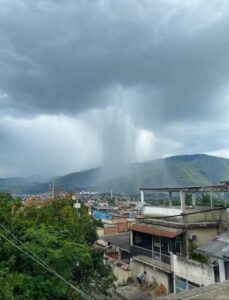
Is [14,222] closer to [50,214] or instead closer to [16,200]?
[16,200]

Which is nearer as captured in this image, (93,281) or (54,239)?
(54,239)

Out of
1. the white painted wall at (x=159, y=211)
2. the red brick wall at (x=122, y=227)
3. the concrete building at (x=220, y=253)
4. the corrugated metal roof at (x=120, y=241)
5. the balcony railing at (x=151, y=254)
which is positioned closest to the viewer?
the concrete building at (x=220, y=253)

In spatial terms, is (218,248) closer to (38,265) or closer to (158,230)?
(158,230)

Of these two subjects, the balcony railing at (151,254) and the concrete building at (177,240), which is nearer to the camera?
the concrete building at (177,240)

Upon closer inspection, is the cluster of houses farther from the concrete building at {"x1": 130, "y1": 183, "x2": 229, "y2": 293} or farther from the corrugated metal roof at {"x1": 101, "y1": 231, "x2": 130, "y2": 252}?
the corrugated metal roof at {"x1": 101, "y1": 231, "x2": 130, "y2": 252}

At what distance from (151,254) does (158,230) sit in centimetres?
288

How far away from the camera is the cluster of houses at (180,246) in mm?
17281

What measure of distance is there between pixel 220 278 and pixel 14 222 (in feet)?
35.6

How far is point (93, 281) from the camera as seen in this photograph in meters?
15.8

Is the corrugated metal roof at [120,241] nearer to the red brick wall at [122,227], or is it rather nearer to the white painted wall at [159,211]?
the white painted wall at [159,211]

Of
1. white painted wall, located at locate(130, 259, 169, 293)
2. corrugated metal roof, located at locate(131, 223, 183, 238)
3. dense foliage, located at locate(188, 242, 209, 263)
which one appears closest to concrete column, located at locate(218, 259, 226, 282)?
dense foliage, located at locate(188, 242, 209, 263)

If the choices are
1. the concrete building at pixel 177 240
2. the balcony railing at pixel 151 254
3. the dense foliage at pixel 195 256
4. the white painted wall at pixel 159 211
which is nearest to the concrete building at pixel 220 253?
the concrete building at pixel 177 240

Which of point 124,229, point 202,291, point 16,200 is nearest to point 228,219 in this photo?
point 16,200

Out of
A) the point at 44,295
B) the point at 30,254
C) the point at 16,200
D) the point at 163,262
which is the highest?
the point at 16,200
